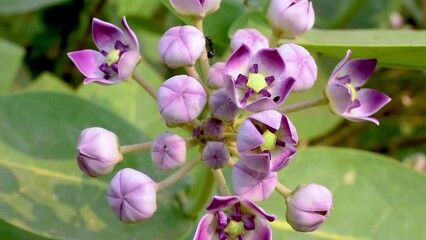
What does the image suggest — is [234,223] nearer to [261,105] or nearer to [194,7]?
[261,105]

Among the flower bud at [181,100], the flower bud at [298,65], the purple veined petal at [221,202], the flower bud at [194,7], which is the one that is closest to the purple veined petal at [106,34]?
the flower bud at [194,7]

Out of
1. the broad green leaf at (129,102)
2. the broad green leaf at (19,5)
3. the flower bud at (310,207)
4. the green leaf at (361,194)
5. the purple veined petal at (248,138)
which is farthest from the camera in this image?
the broad green leaf at (19,5)

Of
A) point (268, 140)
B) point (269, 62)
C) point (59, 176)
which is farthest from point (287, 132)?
point (59, 176)

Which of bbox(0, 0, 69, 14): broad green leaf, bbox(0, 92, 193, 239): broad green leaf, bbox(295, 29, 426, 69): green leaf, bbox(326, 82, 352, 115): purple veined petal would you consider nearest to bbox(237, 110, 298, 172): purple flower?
bbox(326, 82, 352, 115): purple veined petal

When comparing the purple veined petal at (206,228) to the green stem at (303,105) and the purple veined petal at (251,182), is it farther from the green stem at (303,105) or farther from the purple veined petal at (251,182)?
the green stem at (303,105)

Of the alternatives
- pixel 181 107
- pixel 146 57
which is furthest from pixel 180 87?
pixel 146 57

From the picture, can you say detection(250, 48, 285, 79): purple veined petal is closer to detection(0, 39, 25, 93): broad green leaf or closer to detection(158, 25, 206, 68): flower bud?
detection(158, 25, 206, 68): flower bud
